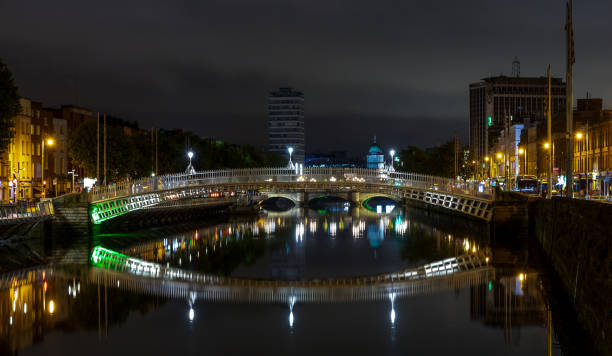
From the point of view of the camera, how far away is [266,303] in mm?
30469

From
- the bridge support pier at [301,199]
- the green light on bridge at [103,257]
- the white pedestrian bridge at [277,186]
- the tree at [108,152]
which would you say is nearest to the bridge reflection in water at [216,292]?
the green light on bridge at [103,257]

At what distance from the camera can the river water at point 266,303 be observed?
78.1ft

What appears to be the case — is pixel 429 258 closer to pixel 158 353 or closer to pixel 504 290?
pixel 504 290

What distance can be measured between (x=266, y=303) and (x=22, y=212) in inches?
885

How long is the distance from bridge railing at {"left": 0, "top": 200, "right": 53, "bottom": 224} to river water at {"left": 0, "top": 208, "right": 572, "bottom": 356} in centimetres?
178

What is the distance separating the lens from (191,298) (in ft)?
102

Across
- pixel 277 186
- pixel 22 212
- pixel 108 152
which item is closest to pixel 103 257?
pixel 22 212

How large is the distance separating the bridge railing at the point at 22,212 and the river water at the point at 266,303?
1783 mm

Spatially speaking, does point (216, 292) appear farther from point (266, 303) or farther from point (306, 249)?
point (306, 249)

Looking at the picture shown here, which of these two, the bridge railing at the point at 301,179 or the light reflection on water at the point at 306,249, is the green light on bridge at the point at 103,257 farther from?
the bridge railing at the point at 301,179

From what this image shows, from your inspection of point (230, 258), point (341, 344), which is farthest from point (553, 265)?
point (230, 258)

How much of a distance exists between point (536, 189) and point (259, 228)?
26810 millimetres

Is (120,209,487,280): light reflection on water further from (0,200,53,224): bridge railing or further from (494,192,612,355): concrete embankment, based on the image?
(494,192,612,355): concrete embankment

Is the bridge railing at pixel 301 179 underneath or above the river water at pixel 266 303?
above
